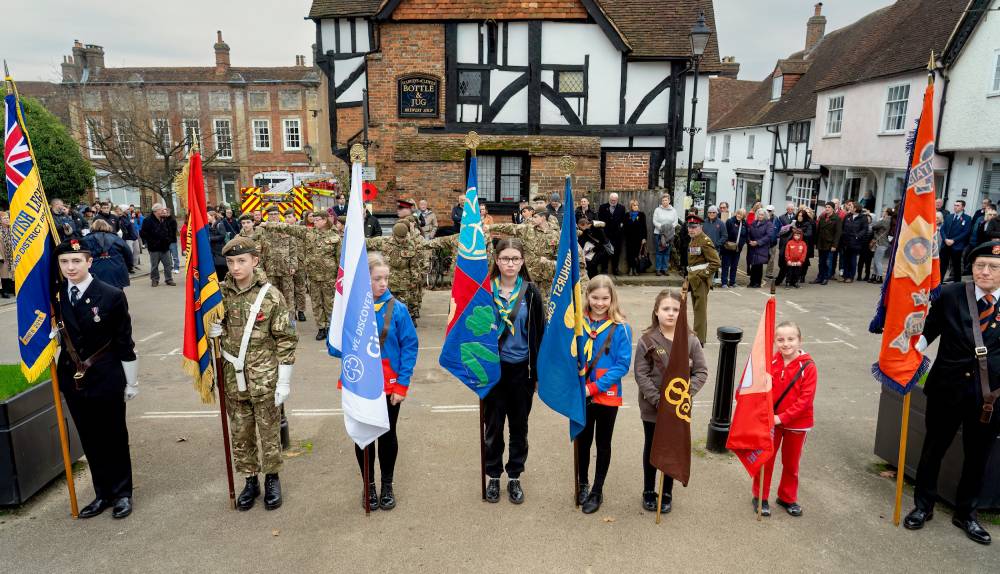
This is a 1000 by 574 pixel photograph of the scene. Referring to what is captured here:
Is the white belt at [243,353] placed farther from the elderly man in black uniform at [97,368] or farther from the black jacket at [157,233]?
the black jacket at [157,233]

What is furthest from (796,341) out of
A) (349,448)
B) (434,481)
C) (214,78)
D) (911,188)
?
(214,78)

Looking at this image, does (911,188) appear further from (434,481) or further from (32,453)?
(32,453)

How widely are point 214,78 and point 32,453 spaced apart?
134ft

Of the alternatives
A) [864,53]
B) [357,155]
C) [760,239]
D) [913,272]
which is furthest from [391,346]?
[864,53]

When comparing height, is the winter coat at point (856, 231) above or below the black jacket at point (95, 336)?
above

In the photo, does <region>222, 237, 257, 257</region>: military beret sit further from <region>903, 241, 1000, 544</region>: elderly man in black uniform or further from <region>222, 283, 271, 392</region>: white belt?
<region>903, 241, 1000, 544</region>: elderly man in black uniform

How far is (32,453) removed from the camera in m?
4.75

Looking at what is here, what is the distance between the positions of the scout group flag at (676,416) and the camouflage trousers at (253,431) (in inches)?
112

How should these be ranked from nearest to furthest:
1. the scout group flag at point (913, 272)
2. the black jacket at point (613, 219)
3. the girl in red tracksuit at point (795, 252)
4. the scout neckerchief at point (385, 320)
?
the scout neckerchief at point (385, 320) < the scout group flag at point (913, 272) < the girl in red tracksuit at point (795, 252) < the black jacket at point (613, 219)

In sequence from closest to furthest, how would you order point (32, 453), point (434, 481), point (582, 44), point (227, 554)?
point (227, 554), point (32, 453), point (434, 481), point (582, 44)

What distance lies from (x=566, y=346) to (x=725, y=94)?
4028 cm

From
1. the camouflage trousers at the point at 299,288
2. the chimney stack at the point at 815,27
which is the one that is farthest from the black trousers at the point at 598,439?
the chimney stack at the point at 815,27

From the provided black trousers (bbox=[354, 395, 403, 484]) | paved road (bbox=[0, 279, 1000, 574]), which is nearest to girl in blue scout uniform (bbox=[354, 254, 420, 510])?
black trousers (bbox=[354, 395, 403, 484])

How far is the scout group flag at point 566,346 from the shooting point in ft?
14.4
